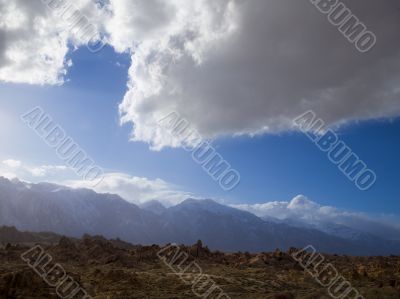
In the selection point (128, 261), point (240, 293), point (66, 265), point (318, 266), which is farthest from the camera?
point (318, 266)

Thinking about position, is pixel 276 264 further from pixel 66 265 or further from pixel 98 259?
pixel 66 265

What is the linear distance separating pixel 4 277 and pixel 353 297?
19.4 meters

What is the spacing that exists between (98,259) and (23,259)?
730 centimetres

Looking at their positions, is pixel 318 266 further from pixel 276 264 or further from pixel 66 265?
pixel 66 265

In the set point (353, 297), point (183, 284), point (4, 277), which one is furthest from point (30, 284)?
point (353, 297)

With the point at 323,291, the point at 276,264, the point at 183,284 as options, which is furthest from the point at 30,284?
the point at 276,264

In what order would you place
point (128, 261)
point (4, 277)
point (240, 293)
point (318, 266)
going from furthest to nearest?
point (318, 266), point (128, 261), point (240, 293), point (4, 277)

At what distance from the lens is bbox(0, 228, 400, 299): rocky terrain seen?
70.0ft

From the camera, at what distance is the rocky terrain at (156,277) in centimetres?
2134

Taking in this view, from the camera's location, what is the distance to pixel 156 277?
28656 millimetres

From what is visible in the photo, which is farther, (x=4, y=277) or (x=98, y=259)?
(x=98, y=259)

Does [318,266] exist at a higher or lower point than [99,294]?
higher

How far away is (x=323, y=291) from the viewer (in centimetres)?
2283

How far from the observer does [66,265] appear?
35938 mm
